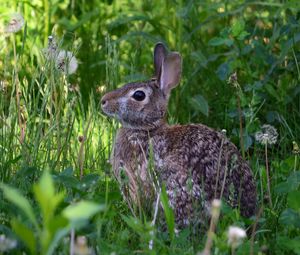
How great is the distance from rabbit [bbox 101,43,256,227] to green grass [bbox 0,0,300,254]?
0.41 ft

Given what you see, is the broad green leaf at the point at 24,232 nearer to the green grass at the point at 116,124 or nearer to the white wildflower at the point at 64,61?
the green grass at the point at 116,124

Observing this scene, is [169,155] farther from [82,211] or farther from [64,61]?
[82,211]

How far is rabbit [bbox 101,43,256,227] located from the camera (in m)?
4.41

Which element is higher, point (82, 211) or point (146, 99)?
point (82, 211)

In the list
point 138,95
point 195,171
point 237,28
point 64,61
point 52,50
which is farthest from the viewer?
point 237,28

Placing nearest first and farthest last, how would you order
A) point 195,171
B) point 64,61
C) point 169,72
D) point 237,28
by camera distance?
1. point 195,171
2. point 64,61
3. point 169,72
4. point 237,28

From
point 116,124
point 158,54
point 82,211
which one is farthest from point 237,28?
point 82,211

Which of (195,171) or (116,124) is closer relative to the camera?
(195,171)

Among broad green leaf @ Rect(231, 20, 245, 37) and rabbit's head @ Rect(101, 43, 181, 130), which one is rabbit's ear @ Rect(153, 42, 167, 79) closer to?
rabbit's head @ Rect(101, 43, 181, 130)

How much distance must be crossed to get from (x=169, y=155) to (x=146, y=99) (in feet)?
2.12

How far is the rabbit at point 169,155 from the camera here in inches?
174

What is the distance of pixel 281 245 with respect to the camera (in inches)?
148

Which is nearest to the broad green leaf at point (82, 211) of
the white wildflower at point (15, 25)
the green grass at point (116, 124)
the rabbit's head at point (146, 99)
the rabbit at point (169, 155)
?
the green grass at point (116, 124)

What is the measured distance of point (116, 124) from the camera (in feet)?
18.3
